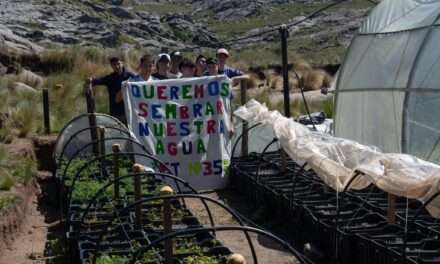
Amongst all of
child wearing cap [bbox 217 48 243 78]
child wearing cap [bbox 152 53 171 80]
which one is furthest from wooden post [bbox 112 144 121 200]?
child wearing cap [bbox 217 48 243 78]

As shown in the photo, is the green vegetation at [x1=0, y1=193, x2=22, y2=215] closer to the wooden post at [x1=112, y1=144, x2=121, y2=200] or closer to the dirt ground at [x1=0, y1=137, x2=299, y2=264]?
the dirt ground at [x1=0, y1=137, x2=299, y2=264]

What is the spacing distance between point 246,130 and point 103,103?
21.0 ft

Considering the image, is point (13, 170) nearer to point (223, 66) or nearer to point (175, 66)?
point (175, 66)

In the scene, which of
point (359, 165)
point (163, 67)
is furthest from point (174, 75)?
point (359, 165)

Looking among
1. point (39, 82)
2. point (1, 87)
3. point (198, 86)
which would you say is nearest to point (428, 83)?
point (198, 86)

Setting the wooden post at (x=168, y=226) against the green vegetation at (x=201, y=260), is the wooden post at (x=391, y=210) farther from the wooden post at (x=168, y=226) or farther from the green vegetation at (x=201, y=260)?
the wooden post at (x=168, y=226)

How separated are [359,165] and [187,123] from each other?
4.58 meters

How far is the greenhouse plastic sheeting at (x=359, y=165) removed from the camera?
21.4 feet

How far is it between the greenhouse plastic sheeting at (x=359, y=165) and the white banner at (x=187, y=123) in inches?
60.9

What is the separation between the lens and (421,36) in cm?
1132

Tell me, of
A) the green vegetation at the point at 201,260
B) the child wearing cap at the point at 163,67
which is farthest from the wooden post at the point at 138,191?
the child wearing cap at the point at 163,67

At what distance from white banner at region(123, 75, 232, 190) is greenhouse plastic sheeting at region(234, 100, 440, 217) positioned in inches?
60.9

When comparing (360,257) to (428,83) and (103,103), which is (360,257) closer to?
(428,83)

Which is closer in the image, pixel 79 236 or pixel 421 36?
pixel 79 236
